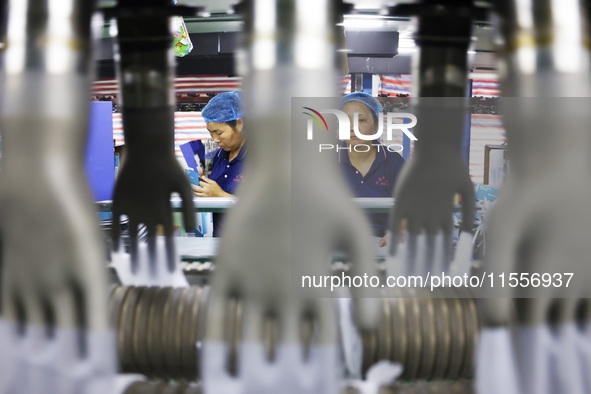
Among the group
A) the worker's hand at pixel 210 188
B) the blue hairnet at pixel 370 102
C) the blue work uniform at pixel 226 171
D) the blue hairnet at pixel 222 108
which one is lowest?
the worker's hand at pixel 210 188

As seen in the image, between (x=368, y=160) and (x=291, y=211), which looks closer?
(x=291, y=211)

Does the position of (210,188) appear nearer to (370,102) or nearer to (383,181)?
(383,181)

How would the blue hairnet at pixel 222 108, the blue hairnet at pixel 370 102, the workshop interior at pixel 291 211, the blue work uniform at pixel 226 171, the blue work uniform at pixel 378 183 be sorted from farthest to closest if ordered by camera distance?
the blue work uniform at pixel 226 171 < the blue hairnet at pixel 222 108 < the blue work uniform at pixel 378 183 < the blue hairnet at pixel 370 102 < the workshop interior at pixel 291 211

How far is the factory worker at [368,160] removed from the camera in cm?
39

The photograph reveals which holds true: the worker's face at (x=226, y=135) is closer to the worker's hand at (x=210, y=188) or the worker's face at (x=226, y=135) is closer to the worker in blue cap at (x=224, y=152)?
the worker in blue cap at (x=224, y=152)

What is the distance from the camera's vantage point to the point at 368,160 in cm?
A: 58

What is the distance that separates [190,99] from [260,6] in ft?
11.3

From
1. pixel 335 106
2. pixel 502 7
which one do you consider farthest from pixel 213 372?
pixel 502 7

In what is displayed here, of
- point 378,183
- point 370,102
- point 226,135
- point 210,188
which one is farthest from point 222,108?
point 370,102

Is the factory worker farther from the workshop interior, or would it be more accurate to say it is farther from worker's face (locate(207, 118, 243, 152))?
worker's face (locate(207, 118, 243, 152))

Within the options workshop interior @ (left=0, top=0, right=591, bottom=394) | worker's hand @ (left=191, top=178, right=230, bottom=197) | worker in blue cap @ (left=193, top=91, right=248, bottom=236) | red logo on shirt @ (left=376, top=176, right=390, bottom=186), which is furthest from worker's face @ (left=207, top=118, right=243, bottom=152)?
workshop interior @ (left=0, top=0, right=591, bottom=394)

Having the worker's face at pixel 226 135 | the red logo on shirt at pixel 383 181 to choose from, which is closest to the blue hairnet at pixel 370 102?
the red logo on shirt at pixel 383 181

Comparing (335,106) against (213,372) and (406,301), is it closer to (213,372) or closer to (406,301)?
(213,372)

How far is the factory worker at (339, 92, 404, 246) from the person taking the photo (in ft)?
1.29
